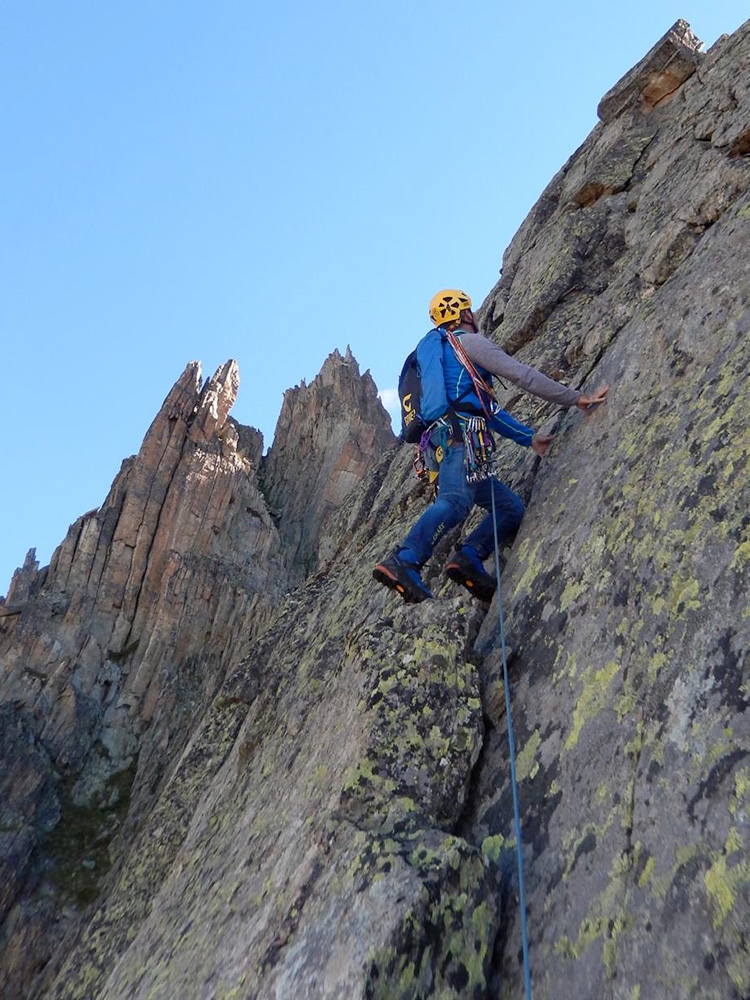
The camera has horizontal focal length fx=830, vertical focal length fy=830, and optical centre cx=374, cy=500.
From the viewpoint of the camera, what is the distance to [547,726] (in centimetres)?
614

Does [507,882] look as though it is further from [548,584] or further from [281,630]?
[281,630]

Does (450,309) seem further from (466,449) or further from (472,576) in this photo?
(472,576)

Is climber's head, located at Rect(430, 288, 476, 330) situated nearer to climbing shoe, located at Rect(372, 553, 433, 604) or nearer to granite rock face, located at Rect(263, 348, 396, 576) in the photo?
climbing shoe, located at Rect(372, 553, 433, 604)

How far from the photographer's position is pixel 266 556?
49375 millimetres

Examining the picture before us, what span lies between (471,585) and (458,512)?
0.86 m

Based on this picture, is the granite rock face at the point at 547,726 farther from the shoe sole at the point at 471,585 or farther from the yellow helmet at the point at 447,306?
the yellow helmet at the point at 447,306

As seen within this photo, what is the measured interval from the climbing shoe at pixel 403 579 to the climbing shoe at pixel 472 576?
1.09 ft

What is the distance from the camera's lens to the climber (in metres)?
8.30

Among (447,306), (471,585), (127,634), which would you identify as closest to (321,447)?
(127,634)

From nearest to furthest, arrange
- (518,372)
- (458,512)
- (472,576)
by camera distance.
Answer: (472,576) < (458,512) < (518,372)

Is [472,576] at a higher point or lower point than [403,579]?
lower

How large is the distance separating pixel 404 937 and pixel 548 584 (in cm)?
335

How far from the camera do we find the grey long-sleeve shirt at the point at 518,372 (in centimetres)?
877

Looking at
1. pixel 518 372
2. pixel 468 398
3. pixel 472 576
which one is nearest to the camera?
pixel 472 576
